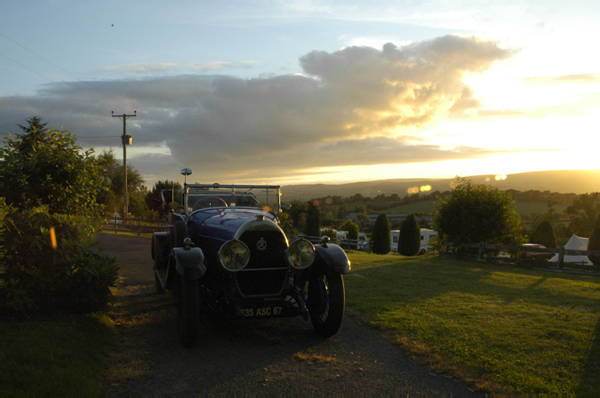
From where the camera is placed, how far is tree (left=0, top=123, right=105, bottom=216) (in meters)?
6.09

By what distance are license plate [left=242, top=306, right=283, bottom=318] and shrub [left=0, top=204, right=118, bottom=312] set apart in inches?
82.7

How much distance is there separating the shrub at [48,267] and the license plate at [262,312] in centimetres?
210

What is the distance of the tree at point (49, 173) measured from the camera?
6086mm

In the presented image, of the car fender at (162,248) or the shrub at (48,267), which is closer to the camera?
the shrub at (48,267)

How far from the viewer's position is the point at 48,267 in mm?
5195

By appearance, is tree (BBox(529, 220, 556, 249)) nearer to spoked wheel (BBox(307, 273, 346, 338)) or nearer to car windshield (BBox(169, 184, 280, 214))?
car windshield (BBox(169, 184, 280, 214))

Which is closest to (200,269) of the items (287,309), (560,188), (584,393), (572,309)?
(287,309)

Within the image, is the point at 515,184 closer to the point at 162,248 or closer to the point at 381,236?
the point at 381,236

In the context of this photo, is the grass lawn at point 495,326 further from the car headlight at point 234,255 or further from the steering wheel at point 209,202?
the steering wheel at point 209,202

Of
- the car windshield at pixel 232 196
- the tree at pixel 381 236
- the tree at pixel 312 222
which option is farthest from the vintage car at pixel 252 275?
the tree at pixel 312 222

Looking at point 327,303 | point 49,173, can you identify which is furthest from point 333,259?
point 49,173

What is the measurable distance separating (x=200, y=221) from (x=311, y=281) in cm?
209

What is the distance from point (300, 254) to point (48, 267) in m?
3.25

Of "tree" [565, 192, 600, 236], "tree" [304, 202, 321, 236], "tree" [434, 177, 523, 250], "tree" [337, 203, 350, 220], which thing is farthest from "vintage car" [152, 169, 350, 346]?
"tree" [337, 203, 350, 220]
